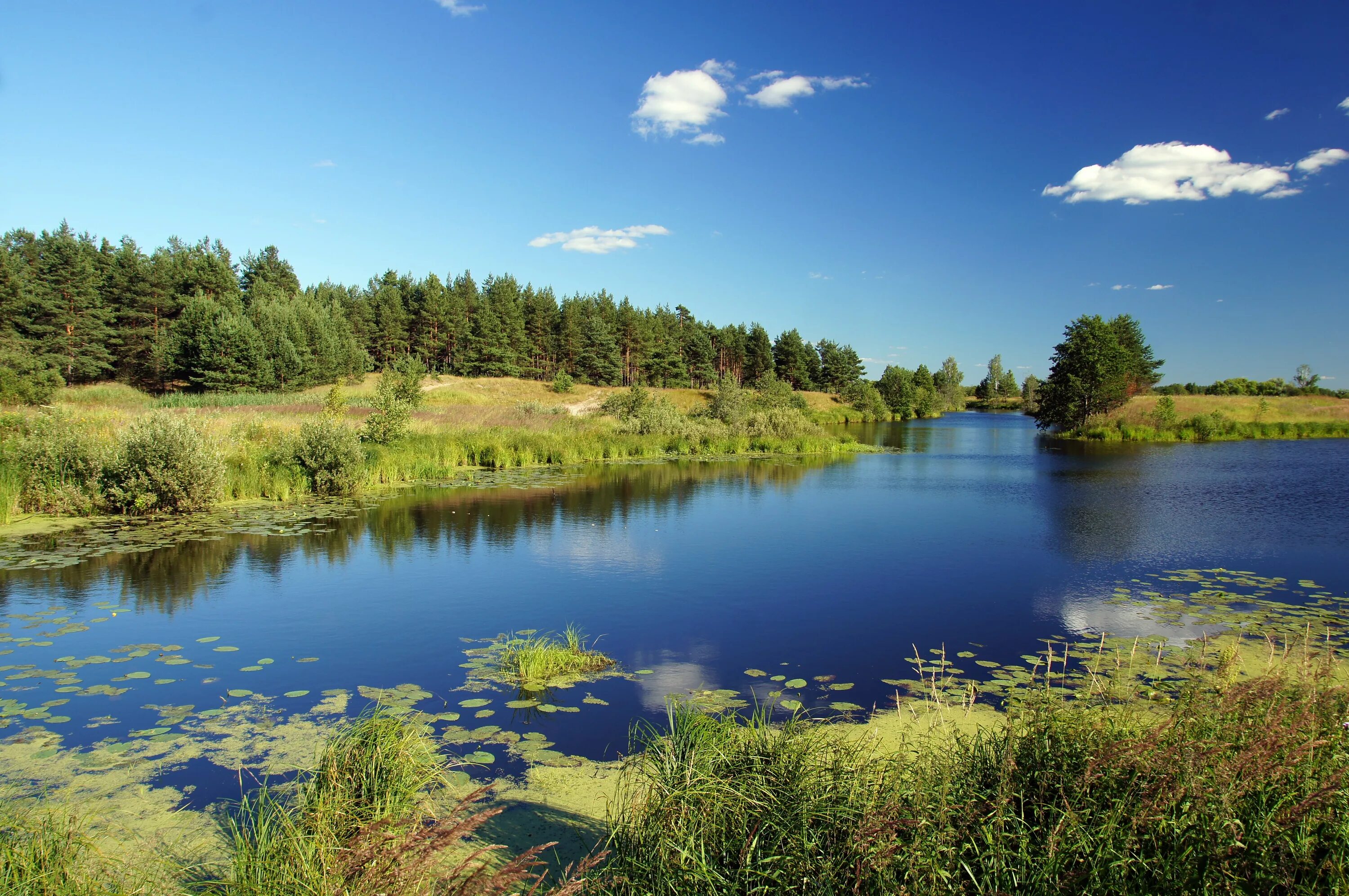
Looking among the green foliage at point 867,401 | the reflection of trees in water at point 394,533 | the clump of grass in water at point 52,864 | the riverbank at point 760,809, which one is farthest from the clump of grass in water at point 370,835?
the green foliage at point 867,401

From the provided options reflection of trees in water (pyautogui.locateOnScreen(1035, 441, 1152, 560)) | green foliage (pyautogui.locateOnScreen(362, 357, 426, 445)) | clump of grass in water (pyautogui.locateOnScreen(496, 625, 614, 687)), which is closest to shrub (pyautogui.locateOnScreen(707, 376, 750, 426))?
reflection of trees in water (pyautogui.locateOnScreen(1035, 441, 1152, 560))

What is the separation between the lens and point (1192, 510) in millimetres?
18359

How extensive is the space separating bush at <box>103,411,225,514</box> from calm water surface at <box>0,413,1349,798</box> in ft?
8.96

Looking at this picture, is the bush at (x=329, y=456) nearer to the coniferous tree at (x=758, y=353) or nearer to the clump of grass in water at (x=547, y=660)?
A: the clump of grass in water at (x=547, y=660)

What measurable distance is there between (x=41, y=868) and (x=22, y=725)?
12.3ft

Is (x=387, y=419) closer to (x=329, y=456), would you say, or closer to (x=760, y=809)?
(x=329, y=456)

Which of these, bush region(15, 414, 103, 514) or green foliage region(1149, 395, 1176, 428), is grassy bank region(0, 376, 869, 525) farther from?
green foliage region(1149, 395, 1176, 428)

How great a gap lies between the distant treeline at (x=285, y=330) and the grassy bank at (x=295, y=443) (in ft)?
20.9

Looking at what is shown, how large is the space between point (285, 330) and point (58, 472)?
39811mm

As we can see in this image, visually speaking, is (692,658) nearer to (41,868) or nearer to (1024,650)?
(1024,650)

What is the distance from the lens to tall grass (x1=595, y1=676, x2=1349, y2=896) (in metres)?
3.10

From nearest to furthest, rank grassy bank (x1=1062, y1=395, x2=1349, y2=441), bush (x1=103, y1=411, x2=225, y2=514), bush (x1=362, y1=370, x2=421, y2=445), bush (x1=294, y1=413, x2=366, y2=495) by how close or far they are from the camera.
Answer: bush (x1=103, y1=411, x2=225, y2=514) < bush (x1=294, y1=413, x2=366, y2=495) < bush (x1=362, y1=370, x2=421, y2=445) < grassy bank (x1=1062, y1=395, x2=1349, y2=441)

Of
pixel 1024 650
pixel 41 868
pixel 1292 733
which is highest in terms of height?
pixel 1292 733

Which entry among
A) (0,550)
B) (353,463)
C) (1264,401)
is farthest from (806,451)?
(1264,401)
